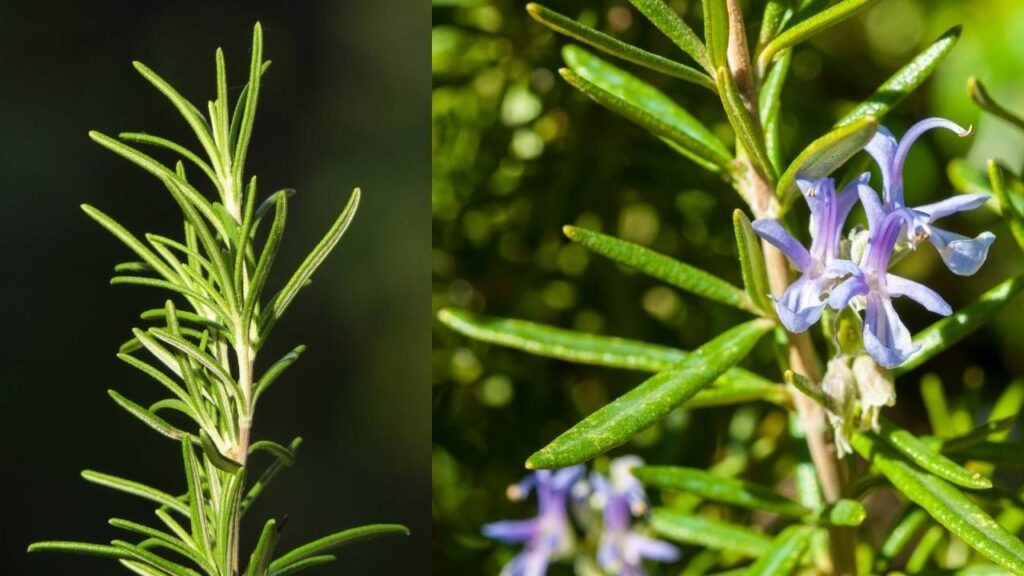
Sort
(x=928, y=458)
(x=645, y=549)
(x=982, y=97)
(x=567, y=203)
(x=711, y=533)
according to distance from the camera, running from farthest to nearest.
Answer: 1. (x=567, y=203)
2. (x=645, y=549)
3. (x=711, y=533)
4. (x=982, y=97)
5. (x=928, y=458)

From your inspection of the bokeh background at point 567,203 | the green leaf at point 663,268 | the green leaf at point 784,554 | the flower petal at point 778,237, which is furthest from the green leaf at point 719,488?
the bokeh background at point 567,203

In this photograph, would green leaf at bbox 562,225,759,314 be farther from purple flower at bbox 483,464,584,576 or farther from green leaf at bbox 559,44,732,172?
purple flower at bbox 483,464,584,576

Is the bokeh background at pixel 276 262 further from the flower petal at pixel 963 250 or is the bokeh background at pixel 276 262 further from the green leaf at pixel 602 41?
the flower petal at pixel 963 250

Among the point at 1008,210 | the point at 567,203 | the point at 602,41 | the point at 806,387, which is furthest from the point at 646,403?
the point at 567,203

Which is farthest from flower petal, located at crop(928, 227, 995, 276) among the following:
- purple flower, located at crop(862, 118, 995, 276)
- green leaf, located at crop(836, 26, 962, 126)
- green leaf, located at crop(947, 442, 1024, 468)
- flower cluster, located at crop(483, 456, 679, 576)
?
flower cluster, located at crop(483, 456, 679, 576)

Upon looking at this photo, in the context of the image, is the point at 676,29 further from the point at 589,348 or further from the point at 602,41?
the point at 589,348

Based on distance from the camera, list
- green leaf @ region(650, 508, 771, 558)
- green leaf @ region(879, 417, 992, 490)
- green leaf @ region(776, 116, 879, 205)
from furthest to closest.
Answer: green leaf @ region(650, 508, 771, 558)
green leaf @ region(879, 417, 992, 490)
green leaf @ region(776, 116, 879, 205)
